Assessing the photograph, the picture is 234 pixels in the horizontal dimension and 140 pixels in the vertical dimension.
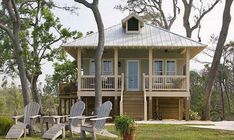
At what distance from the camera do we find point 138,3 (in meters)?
38.6

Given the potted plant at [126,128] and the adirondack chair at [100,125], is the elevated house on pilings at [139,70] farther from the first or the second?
the potted plant at [126,128]

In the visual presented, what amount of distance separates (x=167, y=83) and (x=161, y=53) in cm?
258

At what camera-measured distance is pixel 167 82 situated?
26.2 m

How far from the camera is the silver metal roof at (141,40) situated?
25422 mm

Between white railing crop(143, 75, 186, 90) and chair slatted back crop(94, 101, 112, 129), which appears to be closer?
chair slatted back crop(94, 101, 112, 129)

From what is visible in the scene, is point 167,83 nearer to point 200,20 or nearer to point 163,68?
point 163,68

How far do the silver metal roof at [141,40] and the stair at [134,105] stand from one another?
2714 millimetres

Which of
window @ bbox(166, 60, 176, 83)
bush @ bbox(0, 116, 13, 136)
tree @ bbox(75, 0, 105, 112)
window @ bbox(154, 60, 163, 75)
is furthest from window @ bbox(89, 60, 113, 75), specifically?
bush @ bbox(0, 116, 13, 136)

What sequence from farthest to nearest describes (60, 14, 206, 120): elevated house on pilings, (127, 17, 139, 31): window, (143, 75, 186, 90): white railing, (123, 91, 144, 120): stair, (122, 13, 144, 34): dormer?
(127, 17, 139, 31): window → (122, 13, 144, 34): dormer → (143, 75, 186, 90): white railing → (60, 14, 206, 120): elevated house on pilings → (123, 91, 144, 120): stair

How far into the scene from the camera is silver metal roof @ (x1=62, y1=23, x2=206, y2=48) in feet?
83.4

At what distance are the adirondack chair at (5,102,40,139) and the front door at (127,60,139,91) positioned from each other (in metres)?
12.2

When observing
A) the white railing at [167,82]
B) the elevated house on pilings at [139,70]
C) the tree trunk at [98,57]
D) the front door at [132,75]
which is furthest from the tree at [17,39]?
the front door at [132,75]

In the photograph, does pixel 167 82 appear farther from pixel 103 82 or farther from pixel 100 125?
pixel 100 125

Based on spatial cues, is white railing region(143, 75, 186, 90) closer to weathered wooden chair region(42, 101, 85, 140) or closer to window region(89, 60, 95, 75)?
window region(89, 60, 95, 75)
